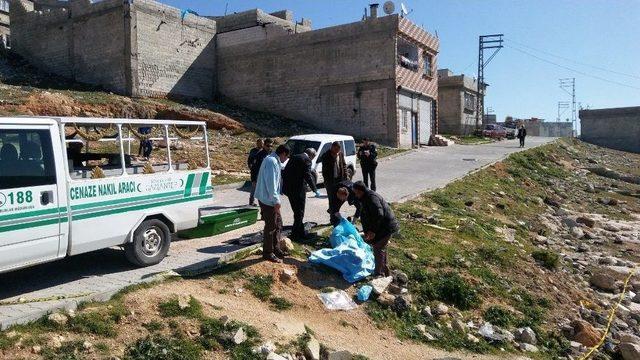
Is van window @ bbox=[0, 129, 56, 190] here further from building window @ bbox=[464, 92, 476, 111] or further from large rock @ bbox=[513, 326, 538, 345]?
building window @ bbox=[464, 92, 476, 111]

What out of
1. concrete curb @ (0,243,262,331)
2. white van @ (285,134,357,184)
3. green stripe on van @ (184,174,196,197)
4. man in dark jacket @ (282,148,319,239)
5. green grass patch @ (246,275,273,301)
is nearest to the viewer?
concrete curb @ (0,243,262,331)

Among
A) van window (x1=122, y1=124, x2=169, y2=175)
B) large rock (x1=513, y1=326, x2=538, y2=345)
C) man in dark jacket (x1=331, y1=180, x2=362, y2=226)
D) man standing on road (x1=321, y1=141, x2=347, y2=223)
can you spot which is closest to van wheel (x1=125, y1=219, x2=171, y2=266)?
van window (x1=122, y1=124, x2=169, y2=175)

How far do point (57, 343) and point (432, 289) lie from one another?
5521mm

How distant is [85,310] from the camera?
5758 mm

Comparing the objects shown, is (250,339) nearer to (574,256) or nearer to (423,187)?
(574,256)

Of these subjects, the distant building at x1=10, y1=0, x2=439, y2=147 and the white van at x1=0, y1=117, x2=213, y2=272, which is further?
the distant building at x1=10, y1=0, x2=439, y2=147

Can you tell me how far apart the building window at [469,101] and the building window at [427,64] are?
538 inches

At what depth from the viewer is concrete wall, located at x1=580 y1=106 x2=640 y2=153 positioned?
5012 cm

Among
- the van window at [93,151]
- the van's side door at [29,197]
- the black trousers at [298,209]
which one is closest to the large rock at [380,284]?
the black trousers at [298,209]

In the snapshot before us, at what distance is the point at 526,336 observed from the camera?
7594 mm

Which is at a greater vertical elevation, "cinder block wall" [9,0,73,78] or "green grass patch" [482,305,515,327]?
"cinder block wall" [9,0,73,78]

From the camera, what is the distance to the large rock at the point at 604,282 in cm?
1089

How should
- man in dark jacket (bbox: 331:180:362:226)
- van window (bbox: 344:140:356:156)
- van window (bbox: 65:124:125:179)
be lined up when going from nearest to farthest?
1. van window (bbox: 65:124:125:179)
2. man in dark jacket (bbox: 331:180:362:226)
3. van window (bbox: 344:140:356:156)

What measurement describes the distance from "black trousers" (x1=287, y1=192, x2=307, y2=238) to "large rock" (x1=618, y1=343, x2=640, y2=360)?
5280 mm
